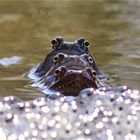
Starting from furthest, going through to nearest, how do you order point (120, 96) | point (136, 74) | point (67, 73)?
point (136, 74) → point (67, 73) → point (120, 96)

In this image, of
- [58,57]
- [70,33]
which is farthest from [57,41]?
[70,33]

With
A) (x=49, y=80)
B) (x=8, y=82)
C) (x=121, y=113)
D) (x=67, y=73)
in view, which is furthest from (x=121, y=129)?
(x=8, y=82)

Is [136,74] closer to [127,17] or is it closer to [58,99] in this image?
[58,99]

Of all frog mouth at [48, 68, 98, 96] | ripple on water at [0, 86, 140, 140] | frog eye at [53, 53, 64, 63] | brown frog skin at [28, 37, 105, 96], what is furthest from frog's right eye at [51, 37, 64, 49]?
ripple on water at [0, 86, 140, 140]

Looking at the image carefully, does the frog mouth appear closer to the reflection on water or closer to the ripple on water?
the reflection on water

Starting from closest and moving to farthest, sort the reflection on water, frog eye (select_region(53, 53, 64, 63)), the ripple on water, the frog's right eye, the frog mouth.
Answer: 1. the ripple on water
2. the frog mouth
3. frog eye (select_region(53, 53, 64, 63))
4. the frog's right eye
5. the reflection on water

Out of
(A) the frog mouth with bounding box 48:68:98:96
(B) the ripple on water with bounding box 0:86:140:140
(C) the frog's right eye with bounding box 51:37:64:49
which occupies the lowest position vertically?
(B) the ripple on water with bounding box 0:86:140:140
